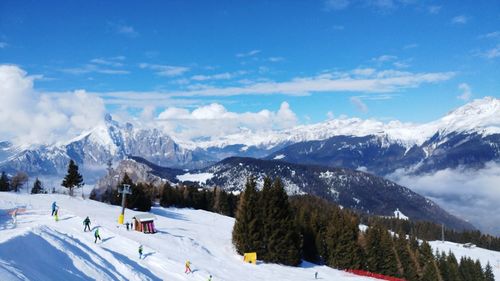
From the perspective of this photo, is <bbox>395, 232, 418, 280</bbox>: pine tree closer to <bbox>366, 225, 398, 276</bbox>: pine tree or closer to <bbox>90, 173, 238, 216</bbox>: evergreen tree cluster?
<bbox>366, 225, 398, 276</bbox>: pine tree

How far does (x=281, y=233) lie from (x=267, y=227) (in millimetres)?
2361

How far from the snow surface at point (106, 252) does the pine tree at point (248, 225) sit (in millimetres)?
2041

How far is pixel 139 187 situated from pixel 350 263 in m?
54.1

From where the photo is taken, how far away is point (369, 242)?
84625mm

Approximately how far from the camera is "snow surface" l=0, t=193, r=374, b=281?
30942mm

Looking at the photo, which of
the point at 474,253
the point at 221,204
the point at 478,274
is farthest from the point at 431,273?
the point at 474,253

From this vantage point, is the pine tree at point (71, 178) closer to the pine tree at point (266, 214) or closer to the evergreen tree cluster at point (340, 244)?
the evergreen tree cluster at point (340, 244)

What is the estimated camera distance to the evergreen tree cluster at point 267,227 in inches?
2630

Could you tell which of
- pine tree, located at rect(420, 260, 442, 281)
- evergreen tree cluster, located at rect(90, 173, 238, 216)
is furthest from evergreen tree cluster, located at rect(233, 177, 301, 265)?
evergreen tree cluster, located at rect(90, 173, 238, 216)

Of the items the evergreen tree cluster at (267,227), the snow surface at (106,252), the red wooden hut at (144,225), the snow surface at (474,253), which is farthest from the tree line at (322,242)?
the snow surface at (474,253)

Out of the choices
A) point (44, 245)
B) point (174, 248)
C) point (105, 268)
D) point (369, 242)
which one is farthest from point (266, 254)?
point (44, 245)

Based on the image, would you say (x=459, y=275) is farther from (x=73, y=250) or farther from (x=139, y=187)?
(x=73, y=250)

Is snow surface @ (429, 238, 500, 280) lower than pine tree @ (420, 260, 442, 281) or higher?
lower

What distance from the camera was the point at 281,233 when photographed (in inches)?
2694
